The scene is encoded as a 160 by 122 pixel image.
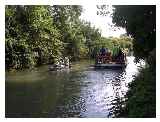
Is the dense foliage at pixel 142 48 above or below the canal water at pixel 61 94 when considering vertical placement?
above

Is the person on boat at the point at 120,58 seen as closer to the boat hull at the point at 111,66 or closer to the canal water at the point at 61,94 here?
the boat hull at the point at 111,66

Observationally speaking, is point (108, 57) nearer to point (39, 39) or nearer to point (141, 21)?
point (39, 39)

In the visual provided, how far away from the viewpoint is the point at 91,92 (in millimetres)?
13742

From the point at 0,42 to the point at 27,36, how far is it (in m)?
10.8

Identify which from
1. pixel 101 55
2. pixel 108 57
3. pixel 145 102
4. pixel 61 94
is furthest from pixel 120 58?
pixel 145 102

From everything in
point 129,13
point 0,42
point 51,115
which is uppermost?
point 129,13

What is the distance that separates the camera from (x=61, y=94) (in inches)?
523

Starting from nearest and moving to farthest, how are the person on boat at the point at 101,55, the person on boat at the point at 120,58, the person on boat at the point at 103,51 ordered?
the person on boat at the point at 103,51
the person on boat at the point at 101,55
the person on boat at the point at 120,58

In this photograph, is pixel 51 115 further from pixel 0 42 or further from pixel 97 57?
pixel 97 57

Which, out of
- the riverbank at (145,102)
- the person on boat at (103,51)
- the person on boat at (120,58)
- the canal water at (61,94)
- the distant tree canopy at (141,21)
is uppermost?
the distant tree canopy at (141,21)

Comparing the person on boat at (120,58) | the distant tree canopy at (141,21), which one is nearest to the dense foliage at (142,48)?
the distant tree canopy at (141,21)

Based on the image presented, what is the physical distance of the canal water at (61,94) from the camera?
1059cm
